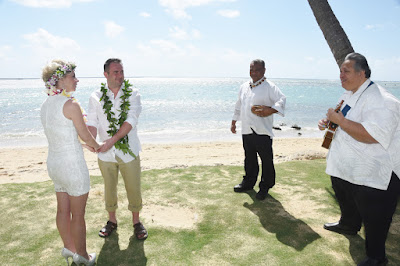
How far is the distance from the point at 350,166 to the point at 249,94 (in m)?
2.41

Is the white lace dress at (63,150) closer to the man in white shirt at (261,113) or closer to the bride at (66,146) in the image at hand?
the bride at (66,146)

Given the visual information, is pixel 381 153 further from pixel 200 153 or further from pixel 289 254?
pixel 200 153

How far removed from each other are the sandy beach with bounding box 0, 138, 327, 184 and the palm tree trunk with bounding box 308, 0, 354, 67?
3.88 meters

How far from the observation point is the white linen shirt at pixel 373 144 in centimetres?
297

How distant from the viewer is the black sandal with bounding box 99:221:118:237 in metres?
4.10

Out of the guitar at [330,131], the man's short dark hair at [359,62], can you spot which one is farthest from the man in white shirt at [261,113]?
the man's short dark hair at [359,62]

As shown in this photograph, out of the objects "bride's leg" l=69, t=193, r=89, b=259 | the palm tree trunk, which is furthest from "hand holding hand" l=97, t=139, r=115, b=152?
the palm tree trunk

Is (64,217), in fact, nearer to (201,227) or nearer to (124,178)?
(124,178)

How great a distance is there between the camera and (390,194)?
10.6 ft

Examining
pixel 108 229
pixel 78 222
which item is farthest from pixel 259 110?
pixel 78 222

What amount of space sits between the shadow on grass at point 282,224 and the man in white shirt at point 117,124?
1.84 meters

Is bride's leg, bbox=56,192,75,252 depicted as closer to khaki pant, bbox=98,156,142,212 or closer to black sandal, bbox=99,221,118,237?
black sandal, bbox=99,221,118,237

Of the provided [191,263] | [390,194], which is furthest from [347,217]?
[191,263]

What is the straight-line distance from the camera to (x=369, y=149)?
3.17m
